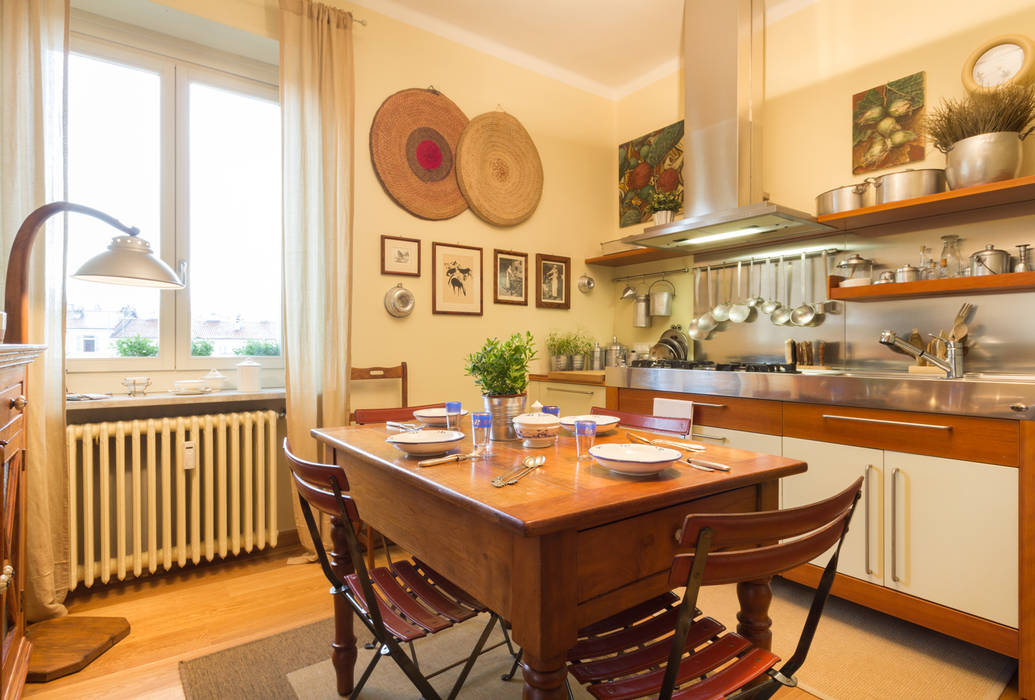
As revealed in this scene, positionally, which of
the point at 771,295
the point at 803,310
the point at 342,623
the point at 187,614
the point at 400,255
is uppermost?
the point at 400,255

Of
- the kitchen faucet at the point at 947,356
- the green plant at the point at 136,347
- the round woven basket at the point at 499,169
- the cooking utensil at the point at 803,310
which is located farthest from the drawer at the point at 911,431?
the green plant at the point at 136,347

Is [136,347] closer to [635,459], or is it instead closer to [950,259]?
[635,459]

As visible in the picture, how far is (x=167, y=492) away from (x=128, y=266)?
1183mm

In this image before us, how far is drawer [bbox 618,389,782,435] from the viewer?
2.52 meters

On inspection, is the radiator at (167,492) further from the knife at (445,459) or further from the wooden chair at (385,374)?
the knife at (445,459)

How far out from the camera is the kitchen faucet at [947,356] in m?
2.25

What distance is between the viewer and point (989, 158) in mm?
2201

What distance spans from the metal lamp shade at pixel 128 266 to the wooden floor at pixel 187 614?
1369mm

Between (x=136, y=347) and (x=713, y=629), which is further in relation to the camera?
(x=136, y=347)

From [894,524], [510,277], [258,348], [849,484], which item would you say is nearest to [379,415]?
[258,348]

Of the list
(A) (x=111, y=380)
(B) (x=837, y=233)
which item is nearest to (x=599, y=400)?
(B) (x=837, y=233)

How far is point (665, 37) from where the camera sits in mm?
3586

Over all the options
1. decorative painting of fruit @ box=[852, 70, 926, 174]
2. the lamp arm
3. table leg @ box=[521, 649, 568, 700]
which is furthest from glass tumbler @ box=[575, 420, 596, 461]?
decorative painting of fruit @ box=[852, 70, 926, 174]

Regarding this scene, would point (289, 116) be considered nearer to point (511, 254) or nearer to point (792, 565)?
point (511, 254)
